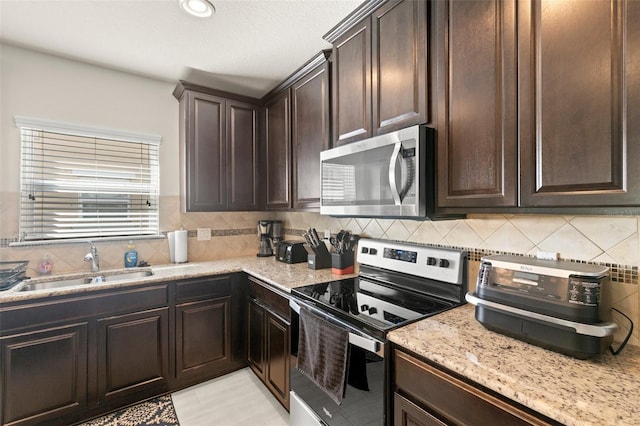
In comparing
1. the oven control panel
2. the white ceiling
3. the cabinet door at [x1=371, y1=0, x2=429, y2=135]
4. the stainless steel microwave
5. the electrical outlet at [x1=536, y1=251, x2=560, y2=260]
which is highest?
the white ceiling

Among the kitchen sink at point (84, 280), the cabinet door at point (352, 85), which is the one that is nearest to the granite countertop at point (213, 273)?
the kitchen sink at point (84, 280)

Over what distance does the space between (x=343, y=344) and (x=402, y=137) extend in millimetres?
1000

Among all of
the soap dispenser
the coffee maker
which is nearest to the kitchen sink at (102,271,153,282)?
the soap dispenser

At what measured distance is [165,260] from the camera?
266cm

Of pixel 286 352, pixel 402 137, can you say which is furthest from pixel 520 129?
pixel 286 352

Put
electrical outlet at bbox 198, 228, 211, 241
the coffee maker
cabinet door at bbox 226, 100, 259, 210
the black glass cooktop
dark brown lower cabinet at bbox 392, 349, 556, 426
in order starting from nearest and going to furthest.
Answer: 1. dark brown lower cabinet at bbox 392, 349, 556, 426
2. the black glass cooktop
3. cabinet door at bbox 226, 100, 259, 210
4. electrical outlet at bbox 198, 228, 211, 241
5. the coffee maker

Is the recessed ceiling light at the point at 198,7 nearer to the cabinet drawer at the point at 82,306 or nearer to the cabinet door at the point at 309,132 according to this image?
the cabinet door at the point at 309,132

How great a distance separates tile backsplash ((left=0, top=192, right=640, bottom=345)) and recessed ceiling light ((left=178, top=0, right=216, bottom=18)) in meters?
1.59

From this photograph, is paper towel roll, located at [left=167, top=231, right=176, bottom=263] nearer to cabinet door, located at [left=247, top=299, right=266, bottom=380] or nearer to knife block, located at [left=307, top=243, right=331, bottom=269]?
cabinet door, located at [left=247, top=299, right=266, bottom=380]

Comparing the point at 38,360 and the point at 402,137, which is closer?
the point at 402,137

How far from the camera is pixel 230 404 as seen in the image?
2043 mm

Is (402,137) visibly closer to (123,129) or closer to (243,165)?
(243,165)

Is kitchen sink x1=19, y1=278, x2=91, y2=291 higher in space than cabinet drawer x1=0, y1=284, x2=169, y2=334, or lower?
higher

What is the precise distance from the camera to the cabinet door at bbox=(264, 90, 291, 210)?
252 centimetres
